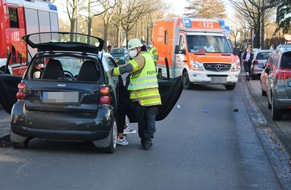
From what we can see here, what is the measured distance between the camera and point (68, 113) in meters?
6.95

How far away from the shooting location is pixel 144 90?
7.45 meters

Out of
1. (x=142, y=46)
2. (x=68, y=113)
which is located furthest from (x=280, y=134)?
(x=68, y=113)

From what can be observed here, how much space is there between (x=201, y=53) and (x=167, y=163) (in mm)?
12145

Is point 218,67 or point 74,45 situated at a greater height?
point 74,45

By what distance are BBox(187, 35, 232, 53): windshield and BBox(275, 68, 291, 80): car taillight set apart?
8.10 metres

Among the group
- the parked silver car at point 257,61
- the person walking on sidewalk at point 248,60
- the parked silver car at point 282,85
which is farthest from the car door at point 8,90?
the person walking on sidewalk at point 248,60

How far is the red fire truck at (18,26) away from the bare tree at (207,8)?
63.4 meters

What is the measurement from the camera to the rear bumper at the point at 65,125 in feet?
22.6

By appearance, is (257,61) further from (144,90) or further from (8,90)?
(8,90)

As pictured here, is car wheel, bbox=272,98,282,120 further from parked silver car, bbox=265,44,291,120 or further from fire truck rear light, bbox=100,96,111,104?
fire truck rear light, bbox=100,96,111,104

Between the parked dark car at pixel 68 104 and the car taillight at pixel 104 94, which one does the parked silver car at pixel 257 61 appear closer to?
the parked dark car at pixel 68 104

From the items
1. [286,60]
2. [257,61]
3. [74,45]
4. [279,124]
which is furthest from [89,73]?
[257,61]

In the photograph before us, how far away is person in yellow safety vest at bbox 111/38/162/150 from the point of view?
7.44 meters

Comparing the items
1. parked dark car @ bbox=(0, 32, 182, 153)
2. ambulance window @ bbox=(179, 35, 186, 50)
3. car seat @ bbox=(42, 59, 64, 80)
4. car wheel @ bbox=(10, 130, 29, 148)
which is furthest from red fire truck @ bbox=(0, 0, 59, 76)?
ambulance window @ bbox=(179, 35, 186, 50)
